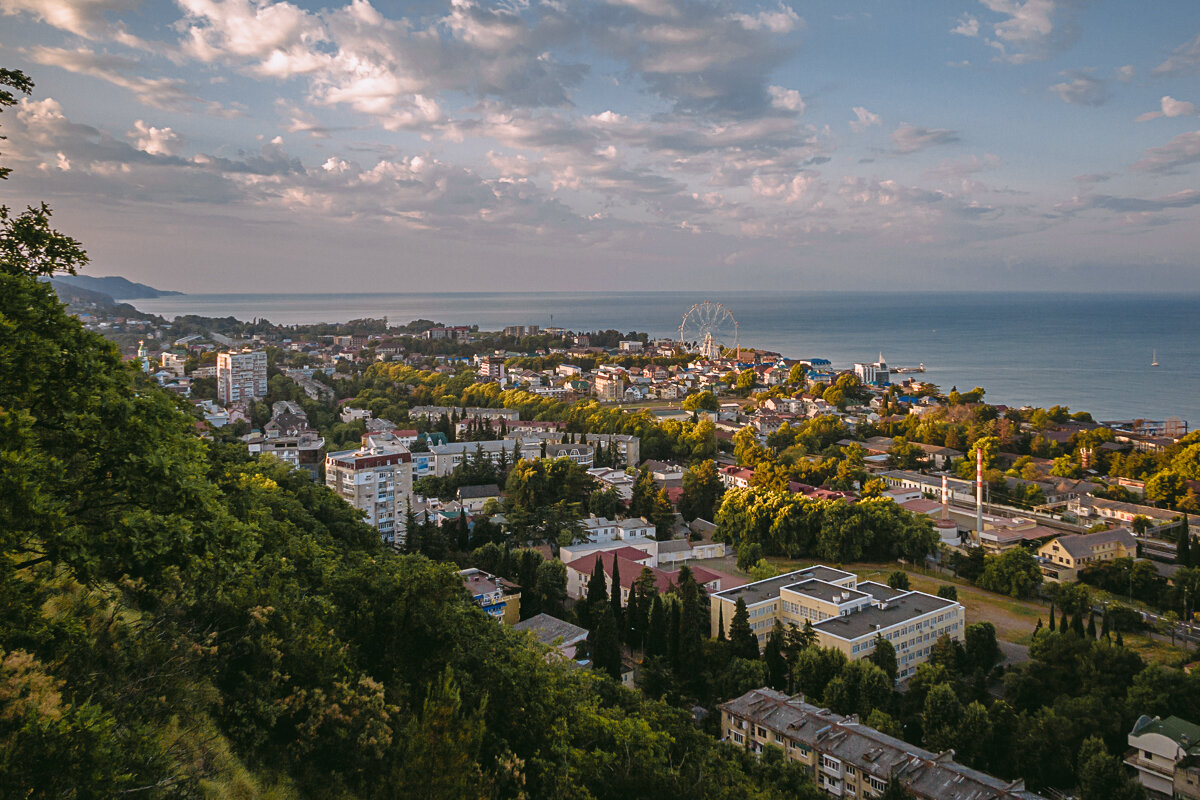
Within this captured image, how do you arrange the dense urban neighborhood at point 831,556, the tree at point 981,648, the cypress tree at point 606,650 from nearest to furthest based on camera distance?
the dense urban neighborhood at point 831,556 → the cypress tree at point 606,650 → the tree at point 981,648

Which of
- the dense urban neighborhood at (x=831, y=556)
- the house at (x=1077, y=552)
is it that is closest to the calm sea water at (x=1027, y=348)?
the dense urban neighborhood at (x=831, y=556)

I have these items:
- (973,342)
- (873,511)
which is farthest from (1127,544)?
(973,342)

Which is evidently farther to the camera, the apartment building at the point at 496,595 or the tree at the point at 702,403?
the tree at the point at 702,403

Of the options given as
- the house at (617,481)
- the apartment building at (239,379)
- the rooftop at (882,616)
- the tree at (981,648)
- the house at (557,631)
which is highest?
the apartment building at (239,379)

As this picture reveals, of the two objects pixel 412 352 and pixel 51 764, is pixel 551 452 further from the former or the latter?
pixel 412 352

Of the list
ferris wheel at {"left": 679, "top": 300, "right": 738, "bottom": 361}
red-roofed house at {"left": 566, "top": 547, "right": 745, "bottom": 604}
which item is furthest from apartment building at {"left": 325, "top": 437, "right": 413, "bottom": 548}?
ferris wheel at {"left": 679, "top": 300, "right": 738, "bottom": 361}

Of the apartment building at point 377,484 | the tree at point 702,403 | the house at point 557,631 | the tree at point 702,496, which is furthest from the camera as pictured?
→ the tree at point 702,403

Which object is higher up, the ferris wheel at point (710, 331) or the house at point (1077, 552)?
the ferris wheel at point (710, 331)

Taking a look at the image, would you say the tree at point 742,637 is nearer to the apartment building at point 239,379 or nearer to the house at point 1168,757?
the house at point 1168,757
